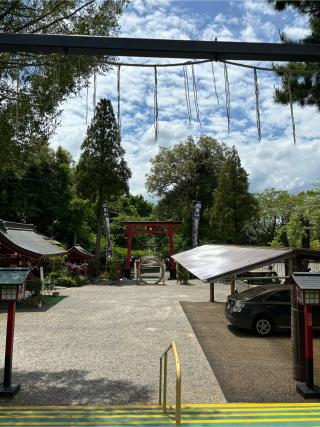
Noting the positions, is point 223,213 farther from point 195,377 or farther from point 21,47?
point 21,47

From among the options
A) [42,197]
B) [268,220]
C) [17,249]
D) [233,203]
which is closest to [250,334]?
[17,249]

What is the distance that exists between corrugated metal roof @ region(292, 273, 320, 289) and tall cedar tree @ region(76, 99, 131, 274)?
3033cm

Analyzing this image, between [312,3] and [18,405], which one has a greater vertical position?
[312,3]

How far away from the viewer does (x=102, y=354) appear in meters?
11.1

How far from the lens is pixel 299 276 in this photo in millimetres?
8516

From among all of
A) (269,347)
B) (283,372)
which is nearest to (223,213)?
(269,347)

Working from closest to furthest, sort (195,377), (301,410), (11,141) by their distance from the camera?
(301,410) < (195,377) < (11,141)

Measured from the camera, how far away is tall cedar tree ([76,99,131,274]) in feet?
124

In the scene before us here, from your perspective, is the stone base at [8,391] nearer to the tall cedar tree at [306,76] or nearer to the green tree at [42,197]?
the tall cedar tree at [306,76]

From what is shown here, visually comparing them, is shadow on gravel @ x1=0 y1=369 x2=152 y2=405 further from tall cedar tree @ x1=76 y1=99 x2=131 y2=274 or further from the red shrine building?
tall cedar tree @ x1=76 y1=99 x2=131 y2=274

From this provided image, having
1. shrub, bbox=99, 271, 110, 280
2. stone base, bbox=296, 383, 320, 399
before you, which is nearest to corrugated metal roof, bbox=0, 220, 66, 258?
shrub, bbox=99, 271, 110, 280

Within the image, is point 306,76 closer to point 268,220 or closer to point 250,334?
point 250,334

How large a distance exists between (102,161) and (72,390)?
30.8 meters

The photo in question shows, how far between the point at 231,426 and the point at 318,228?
1079 inches
